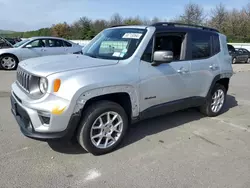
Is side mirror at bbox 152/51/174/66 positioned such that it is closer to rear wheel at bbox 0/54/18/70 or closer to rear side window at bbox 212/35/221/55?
rear side window at bbox 212/35/221/55

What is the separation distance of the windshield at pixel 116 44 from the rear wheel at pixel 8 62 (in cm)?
846

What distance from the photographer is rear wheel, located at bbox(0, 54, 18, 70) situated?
38.5 ft

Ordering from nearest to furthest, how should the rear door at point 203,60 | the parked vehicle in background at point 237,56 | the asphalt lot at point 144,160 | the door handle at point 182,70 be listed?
the asphalt lot at point 144,160, the door handle at point 182,70, the rear door at point 203,60, the parked vehicle in background at point 237,56

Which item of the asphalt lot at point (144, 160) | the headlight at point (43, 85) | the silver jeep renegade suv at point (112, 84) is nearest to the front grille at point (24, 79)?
the silver jeep renegade suv at point (112, 84)

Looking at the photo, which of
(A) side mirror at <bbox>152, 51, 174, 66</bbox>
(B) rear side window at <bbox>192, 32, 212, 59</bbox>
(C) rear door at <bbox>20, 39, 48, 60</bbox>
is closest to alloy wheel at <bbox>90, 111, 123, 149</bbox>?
(A) side mirror at <bbox>152, 51, 174, 66</bbox>

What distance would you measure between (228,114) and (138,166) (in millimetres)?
3342

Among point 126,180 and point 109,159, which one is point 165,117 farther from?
point 126,180

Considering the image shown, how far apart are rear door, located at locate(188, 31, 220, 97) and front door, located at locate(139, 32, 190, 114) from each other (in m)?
0.20

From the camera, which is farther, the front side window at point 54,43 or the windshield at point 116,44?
the front side window at point 54,43

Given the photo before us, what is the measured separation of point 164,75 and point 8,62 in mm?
9793

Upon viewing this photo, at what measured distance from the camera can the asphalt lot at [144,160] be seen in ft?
9.92

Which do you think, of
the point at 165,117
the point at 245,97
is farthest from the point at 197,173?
the point at 245,97

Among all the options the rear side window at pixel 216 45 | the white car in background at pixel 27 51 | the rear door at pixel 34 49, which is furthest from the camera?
the rear door at pixel 34 49

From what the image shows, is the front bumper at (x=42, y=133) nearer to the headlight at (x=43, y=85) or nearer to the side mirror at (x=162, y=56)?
the headlight at (x=43, y=85)
